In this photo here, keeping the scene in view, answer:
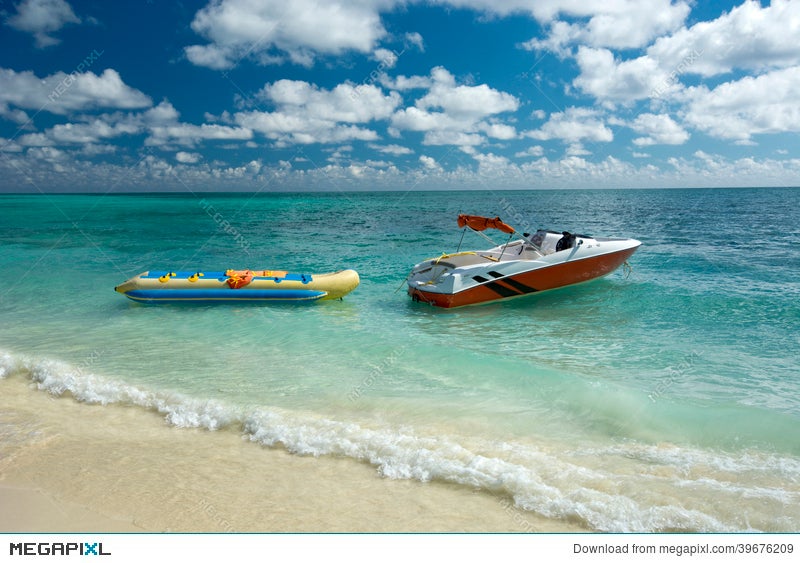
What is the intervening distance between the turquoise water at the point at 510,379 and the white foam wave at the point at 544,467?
21 millimetres

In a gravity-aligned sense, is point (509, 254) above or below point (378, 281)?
above

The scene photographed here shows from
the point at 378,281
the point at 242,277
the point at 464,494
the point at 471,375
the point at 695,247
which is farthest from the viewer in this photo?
the point at 695,247

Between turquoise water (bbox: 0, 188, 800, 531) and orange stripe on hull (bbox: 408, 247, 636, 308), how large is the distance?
0.99 feet

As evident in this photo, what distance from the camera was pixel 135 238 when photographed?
3041 centimetres

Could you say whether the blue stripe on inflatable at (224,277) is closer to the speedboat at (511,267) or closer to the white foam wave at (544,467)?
the speedboat at (511,267)

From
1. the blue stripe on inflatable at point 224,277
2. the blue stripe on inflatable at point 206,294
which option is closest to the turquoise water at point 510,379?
the blue stripe on inflatable at point 206,294

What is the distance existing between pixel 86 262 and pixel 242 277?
11602 mm

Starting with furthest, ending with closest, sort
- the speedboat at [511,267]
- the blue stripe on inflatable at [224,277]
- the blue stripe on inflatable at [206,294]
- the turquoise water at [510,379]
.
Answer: the blue stripe on inflatable at [224,277] < the blue stripe on inflatable at [206,294] < the speedboat at [511,267] < the turquoise water at [510,379]

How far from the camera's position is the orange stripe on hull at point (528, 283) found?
12336 millimetres

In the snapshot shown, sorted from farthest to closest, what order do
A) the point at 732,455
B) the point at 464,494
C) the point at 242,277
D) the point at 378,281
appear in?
1. the point at 378,281
2. the point at 242,277
3. the point at 732,455
4. the point at 464,494
